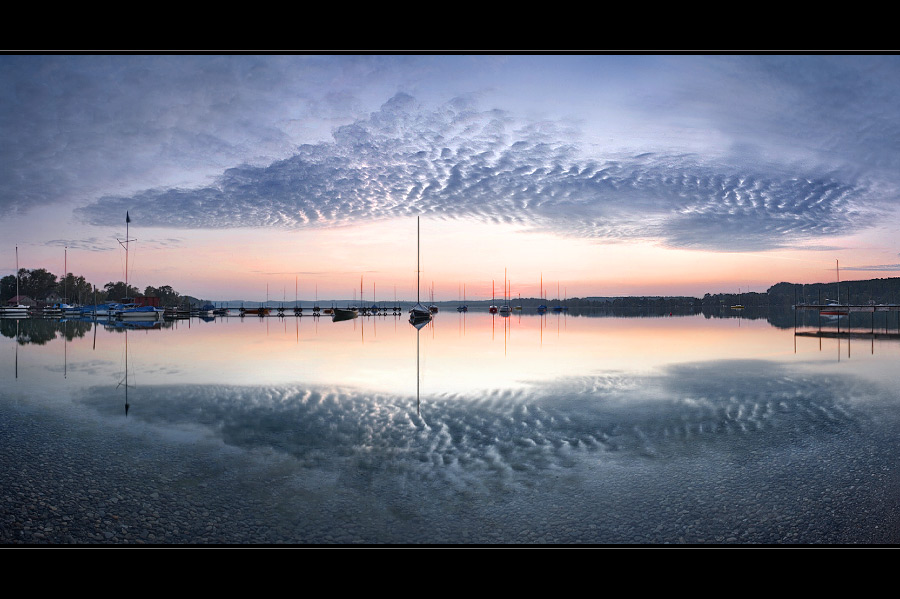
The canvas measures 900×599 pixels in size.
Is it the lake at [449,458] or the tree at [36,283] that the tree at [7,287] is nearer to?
the tree at [36,283]

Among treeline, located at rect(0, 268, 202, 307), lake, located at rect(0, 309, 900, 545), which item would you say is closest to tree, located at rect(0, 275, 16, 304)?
treeline, located at rect(0, 268, 202, 307)

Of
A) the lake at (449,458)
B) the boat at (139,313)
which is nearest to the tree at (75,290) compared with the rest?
the boat at (139,313)

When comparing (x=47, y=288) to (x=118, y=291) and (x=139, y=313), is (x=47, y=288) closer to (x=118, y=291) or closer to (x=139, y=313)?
(x=118, y=291)

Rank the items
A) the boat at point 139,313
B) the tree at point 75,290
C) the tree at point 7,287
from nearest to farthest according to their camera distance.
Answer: the boat at point 139,313 < the tree at point 7,287 < the tree at point 75,290

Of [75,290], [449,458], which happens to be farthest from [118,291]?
[449,458]

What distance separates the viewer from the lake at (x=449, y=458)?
5.98m

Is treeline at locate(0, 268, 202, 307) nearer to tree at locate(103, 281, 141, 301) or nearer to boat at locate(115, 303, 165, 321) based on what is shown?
tree at locate(103, 281, 141, 301)

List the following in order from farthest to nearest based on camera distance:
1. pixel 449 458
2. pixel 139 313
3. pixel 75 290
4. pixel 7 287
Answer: pixel 75 290
pixel 7 287
pixel 139 313
pixel 449 458

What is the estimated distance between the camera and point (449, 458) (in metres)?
8.62

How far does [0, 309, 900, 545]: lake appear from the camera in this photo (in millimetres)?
5977
